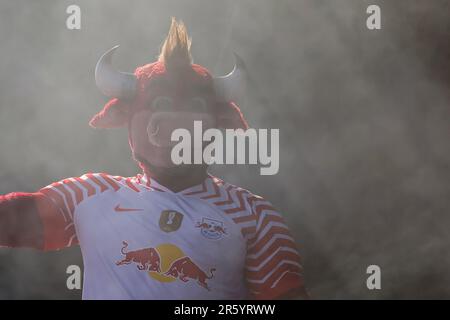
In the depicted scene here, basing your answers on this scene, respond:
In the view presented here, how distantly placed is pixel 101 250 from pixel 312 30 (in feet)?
3.93

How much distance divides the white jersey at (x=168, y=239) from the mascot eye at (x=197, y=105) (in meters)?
0.21

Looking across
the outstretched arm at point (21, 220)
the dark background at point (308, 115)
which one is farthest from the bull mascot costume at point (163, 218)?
the dark background at point (308, 115)

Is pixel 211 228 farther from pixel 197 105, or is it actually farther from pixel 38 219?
pixel 38 219

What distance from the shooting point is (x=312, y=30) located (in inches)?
101

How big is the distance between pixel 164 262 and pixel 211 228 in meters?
0.15

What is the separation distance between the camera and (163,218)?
1.85 m

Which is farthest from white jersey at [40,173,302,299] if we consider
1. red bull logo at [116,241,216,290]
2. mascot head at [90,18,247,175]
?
mascot head at [90,18,247,175]

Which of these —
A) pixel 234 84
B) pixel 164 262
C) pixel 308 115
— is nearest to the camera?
pixel 164 262

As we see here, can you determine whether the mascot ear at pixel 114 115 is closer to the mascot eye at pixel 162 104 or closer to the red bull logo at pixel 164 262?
the mascot eye at pixel 162 104

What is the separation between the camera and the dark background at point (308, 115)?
2.48 meters

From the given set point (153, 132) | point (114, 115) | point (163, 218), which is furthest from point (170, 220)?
point (114, 115)

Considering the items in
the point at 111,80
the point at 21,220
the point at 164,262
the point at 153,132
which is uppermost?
the point at 111,80

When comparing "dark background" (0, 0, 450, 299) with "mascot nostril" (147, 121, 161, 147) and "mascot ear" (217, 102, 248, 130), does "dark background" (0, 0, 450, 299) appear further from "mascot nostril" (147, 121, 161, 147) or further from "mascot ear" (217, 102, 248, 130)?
"mascot nostril" (147, 121, 161, 147)

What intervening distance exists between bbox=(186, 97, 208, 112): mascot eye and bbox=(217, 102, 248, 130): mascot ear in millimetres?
81
